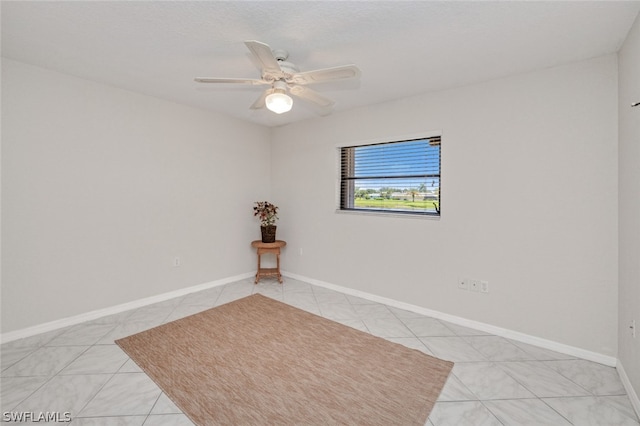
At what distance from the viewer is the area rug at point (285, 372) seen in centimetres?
167

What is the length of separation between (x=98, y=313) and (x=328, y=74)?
3173mm

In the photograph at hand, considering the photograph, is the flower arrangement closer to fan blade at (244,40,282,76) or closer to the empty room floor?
the empty room floor

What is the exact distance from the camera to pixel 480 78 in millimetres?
2580

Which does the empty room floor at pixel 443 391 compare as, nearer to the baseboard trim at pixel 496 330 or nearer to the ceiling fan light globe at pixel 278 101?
the baseboard trim at pixel 496 330

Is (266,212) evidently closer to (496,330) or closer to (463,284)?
(463,284)

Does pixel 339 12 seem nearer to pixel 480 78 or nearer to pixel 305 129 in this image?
pixel 480 78

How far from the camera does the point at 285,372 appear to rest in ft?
6.75

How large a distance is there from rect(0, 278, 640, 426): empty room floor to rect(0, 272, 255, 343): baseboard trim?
0.23 ft

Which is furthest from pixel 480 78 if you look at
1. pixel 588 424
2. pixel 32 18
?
pixel 32 18

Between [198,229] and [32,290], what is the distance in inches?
63.6

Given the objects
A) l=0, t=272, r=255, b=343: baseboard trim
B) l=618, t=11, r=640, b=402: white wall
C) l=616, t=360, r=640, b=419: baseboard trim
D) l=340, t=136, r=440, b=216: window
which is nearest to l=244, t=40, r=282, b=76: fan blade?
l=340, t=136, r=440, b=216: window

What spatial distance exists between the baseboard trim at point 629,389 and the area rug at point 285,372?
0.99m

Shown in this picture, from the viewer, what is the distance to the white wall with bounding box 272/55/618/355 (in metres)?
2.17

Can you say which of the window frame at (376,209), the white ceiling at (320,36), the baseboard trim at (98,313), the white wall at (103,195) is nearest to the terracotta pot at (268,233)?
the white wall at (103,195)
